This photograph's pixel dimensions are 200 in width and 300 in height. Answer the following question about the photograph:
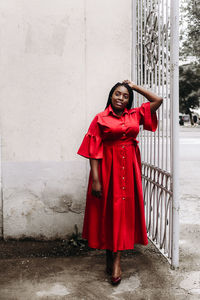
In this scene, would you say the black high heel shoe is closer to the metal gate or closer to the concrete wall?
the metal gate

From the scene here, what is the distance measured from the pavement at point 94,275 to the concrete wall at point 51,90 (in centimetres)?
61

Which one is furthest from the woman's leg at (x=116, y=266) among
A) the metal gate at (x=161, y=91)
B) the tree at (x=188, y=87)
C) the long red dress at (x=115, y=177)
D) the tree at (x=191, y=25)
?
the tree at (x=188, y=87)

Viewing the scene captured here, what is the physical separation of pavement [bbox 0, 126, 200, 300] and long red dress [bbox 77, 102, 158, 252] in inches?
13.2

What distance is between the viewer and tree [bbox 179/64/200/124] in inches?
1462

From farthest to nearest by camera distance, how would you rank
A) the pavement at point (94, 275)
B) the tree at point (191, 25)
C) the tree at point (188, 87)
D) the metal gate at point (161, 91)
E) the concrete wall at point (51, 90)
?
the tree at point (188, 87)
the tree at point (191, 25)
the concrete wall at point (51, 90)
the metal gate at point (161, 91)
the pavement at point (94, 275)

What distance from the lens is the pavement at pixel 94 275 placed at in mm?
3102

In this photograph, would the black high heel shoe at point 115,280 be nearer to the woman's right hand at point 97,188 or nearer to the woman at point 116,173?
the woman at point 116,173

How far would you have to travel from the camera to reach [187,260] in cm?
380

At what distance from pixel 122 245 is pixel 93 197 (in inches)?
20.1

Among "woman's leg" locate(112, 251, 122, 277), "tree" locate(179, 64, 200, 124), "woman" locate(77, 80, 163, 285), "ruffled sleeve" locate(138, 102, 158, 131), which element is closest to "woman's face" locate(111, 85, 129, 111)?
"woman" locate(77, 80, 163, 285)

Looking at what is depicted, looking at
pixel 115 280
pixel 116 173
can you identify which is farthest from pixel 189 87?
pixel 115 280

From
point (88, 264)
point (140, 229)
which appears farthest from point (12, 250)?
point (140, 229)

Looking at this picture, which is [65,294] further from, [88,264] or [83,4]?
[83,4]

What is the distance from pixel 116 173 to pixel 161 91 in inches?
41.8
